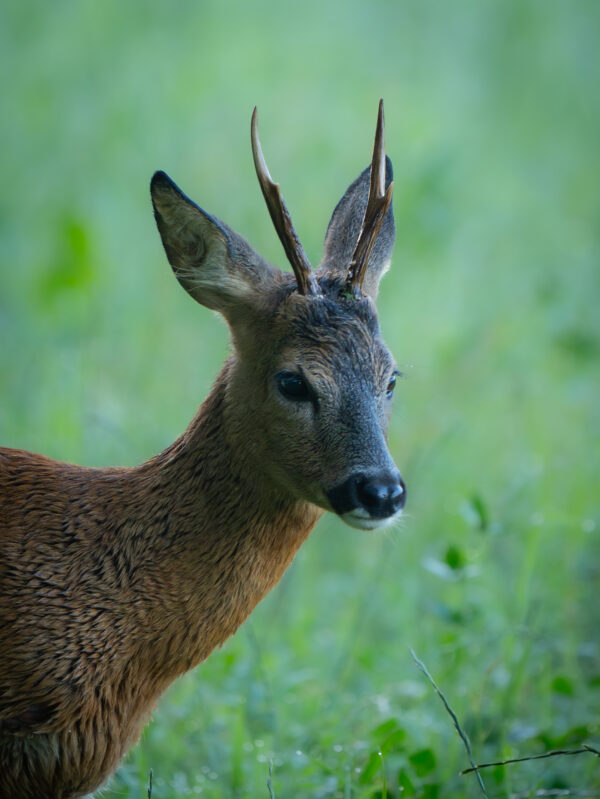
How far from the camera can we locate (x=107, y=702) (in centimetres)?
327

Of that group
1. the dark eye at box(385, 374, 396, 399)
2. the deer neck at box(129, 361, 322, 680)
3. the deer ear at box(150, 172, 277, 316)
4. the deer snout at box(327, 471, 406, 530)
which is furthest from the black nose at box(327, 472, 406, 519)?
the deer ear at box(150, 172, 277, 316)

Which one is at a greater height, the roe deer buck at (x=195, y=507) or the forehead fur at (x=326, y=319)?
the forehead fur at (x=326, y=319)

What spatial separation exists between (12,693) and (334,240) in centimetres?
186

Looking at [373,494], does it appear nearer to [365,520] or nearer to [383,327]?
[365,520]

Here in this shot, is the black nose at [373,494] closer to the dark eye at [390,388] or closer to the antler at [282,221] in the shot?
the dark eye at [390,388]

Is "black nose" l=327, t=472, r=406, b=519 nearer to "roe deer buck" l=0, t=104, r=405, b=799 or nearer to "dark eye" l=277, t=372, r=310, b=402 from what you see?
"roe deer buck" l=0, t=104, r=405, b=799

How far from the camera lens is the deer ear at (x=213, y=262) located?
3510 mm

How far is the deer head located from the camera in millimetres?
3219

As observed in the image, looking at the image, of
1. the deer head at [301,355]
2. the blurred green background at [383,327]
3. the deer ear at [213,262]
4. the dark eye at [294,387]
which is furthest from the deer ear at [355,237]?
the blurred green background at [383,327]

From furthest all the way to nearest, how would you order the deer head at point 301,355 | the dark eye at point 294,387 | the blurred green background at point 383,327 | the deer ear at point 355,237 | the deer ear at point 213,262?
the blurred green background at point 383,327, the deer ear at point 355,237, the deer ear at point 213,262, the dark eye at point 294,387, the deer head at point 301,355

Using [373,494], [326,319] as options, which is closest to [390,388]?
[326,319]

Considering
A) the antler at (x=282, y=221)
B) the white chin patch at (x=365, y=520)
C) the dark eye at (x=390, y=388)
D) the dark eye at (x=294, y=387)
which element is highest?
the antler at (x=282, y=221)

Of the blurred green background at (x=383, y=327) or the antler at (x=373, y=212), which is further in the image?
the blurred green background at (x=383, y=327)

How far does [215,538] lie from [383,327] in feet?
14.0
